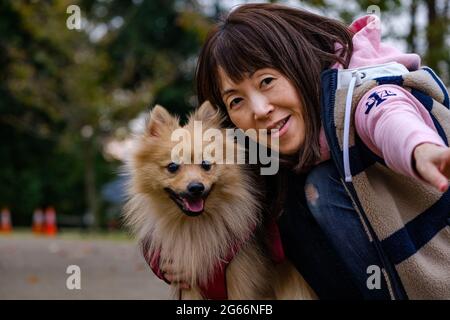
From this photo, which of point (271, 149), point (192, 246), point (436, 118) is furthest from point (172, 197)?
point (436, 118)

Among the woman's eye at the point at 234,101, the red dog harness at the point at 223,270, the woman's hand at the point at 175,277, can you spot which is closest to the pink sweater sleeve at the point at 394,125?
the woman's eye at the point at 234,101

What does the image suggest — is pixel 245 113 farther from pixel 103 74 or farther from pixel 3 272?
pixel 103 74

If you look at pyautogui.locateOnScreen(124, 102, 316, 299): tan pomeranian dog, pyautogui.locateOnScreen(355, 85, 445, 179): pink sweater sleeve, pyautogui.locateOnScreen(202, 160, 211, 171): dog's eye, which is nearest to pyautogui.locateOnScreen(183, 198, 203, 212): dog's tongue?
pyautogui.locateOnScreen(124, 102, 316, 299): tan pomeranian dog

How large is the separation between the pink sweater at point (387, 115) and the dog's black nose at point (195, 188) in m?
0.59

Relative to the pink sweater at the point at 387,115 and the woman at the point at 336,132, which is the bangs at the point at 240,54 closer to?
the woman at the point at 336,132

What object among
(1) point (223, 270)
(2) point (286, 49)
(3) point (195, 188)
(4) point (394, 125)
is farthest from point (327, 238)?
(4) point (394, 125)

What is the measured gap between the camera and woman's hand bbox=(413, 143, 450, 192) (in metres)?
1.71

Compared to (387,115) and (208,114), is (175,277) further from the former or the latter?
(387,115)

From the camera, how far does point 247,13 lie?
3143mm

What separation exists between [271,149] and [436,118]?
775 millimetres

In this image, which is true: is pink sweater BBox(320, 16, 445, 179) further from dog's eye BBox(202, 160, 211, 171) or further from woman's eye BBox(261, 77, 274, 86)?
dog's eye BBox(202, 160, 211, 171)

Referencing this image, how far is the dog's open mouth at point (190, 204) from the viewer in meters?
3.08

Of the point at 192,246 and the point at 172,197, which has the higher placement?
the point at 172,197
